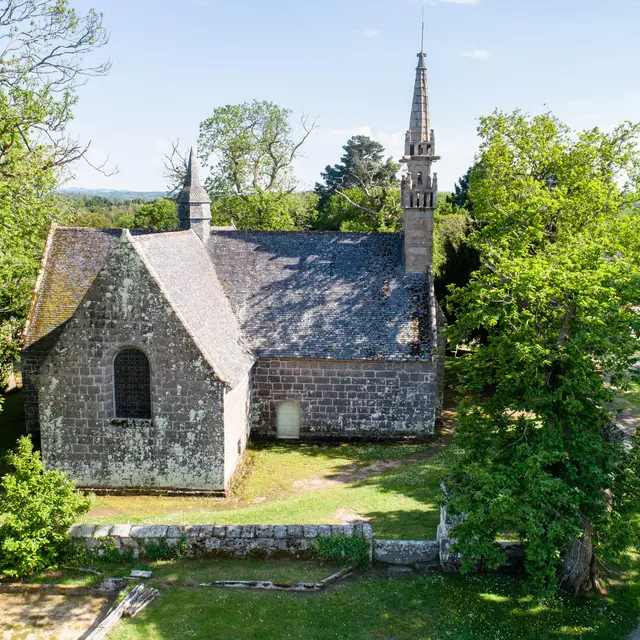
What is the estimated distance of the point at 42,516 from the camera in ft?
46.3

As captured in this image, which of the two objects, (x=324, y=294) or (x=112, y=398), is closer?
(x=112, y=398)

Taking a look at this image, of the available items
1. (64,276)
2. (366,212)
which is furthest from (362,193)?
(64,276)

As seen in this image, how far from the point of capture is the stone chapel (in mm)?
20297

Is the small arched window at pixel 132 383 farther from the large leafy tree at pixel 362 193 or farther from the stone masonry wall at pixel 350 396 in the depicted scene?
the large leafy tree at pixel 362 193

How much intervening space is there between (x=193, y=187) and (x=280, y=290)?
730 centimetres

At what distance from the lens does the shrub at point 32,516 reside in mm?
14078

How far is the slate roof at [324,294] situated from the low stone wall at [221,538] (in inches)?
429

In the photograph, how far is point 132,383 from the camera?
2081cm

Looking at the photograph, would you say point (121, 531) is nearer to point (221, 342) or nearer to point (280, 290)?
point (221, 342)

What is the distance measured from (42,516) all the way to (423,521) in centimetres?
1063

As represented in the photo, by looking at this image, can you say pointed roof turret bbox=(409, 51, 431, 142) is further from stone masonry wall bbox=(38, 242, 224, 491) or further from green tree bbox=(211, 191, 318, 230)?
green tree bbox=(211, 191, 318, 230)

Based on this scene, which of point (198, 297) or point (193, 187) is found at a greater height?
point (193, 187)

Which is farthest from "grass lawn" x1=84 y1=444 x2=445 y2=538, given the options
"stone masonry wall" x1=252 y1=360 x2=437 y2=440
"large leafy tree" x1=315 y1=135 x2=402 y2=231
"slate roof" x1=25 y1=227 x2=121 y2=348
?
"large leafy tree" x1=315 y1=135 x2=402 y2=231

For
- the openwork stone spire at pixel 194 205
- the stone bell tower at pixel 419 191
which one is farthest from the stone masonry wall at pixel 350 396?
the openwork stone spire at pixel 194 205
